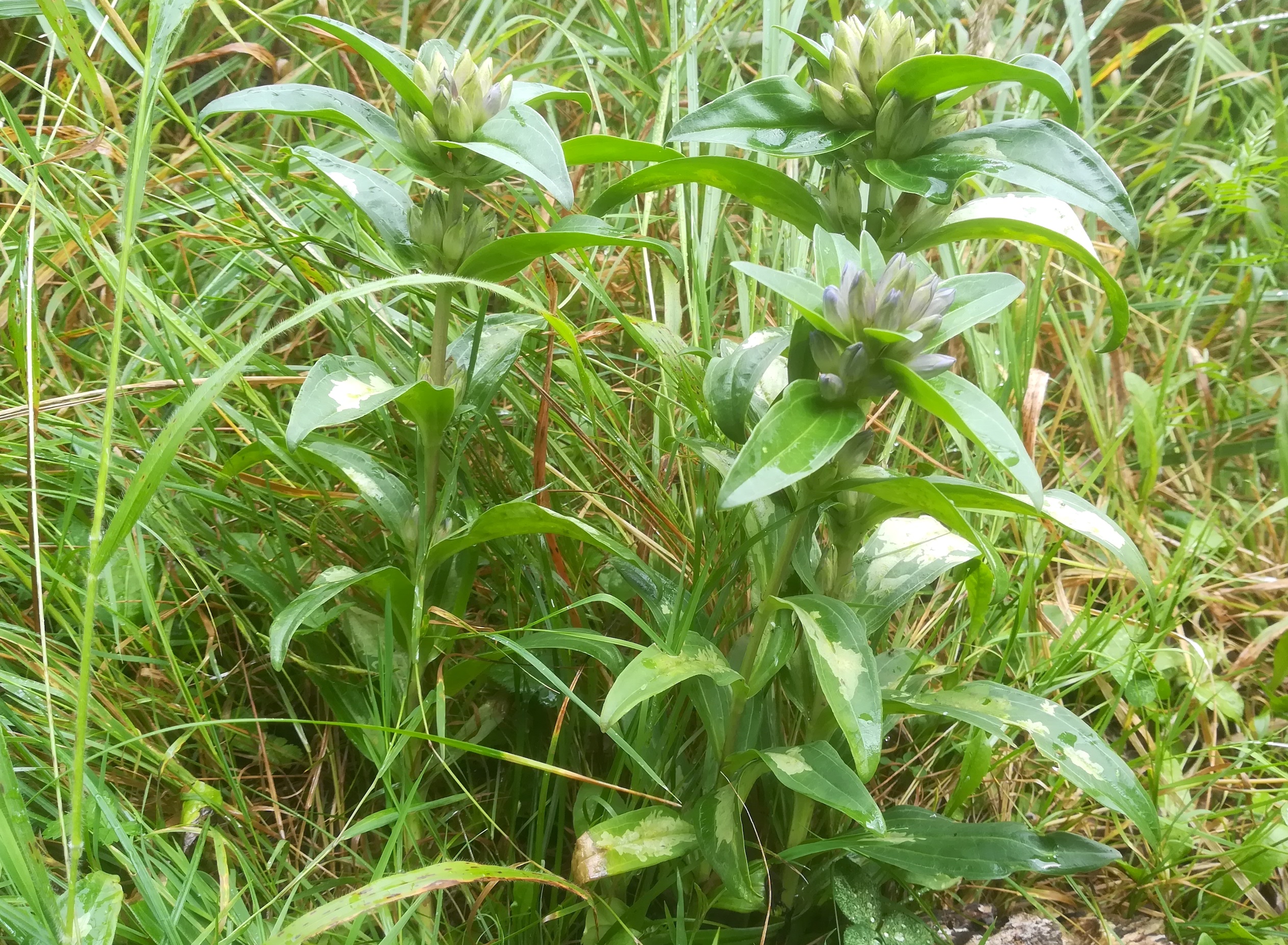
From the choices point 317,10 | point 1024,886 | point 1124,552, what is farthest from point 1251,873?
point 317,10

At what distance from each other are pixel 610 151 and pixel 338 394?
43 cm

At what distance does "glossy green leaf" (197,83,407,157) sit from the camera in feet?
3.45

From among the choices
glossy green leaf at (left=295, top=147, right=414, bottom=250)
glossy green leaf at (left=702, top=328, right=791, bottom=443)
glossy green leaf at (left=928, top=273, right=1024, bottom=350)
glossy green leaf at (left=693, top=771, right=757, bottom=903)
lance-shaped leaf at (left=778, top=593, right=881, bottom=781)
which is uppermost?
glossy green leaf at (left=295, top=147, right=414, bottom=250)

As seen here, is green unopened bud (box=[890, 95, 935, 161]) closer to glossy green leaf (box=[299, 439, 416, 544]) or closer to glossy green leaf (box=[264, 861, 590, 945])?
glossy green leaf (box=[299, 439, 416, 544])

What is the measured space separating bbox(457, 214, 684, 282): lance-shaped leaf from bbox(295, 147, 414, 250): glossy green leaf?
0.33 ft

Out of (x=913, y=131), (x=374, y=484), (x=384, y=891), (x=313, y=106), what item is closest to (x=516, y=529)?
(x=374, y=484)

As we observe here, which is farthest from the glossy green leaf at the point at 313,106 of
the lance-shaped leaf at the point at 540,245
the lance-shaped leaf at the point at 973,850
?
the lance-shaped leaf at the point at 973,850

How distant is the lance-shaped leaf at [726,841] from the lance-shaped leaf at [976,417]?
496mm

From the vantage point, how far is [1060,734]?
3.61 ft

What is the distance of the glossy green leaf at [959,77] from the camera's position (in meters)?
0.95

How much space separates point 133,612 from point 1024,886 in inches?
52.6

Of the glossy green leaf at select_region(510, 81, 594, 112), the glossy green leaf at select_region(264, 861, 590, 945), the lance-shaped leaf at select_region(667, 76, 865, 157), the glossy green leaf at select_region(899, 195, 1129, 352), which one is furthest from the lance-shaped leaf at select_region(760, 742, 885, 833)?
the glossy green leaf at select_region(510, 81, 594, 112)

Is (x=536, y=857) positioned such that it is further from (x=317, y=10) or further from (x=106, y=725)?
(x=317, y=10)

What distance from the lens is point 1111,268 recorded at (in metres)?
2.24
